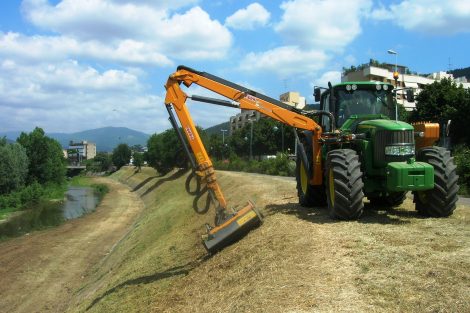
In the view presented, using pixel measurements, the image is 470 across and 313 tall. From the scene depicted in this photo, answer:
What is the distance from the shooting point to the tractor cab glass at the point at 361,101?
39.6ft

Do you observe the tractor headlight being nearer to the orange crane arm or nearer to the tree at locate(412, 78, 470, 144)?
the orange crane arm

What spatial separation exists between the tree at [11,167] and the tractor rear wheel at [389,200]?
59771mm

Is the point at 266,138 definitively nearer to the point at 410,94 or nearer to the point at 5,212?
the point at 5,212

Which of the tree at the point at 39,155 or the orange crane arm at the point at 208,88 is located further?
the tree at the point at 39,155

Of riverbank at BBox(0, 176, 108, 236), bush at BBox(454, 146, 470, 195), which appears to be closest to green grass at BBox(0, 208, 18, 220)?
riverbank at BBox(0, 176, 108, 236)

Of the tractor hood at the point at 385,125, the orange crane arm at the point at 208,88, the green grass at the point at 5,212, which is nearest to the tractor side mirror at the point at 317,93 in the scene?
the orange crane arm at the point at 208,88

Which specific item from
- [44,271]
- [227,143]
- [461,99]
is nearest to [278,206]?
[44,271]

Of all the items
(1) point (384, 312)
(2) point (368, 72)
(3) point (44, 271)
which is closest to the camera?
(1) point (384, 312)

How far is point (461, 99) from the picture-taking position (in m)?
49.0

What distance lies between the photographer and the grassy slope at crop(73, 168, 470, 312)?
621 centimetres

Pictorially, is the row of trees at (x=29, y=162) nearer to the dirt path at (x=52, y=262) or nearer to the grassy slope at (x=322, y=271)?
the dirt path at (x=52, y=262)

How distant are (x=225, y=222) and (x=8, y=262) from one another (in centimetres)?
1794

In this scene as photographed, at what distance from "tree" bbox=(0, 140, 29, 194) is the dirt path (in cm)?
2961

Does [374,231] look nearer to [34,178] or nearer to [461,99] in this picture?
[461,99]
